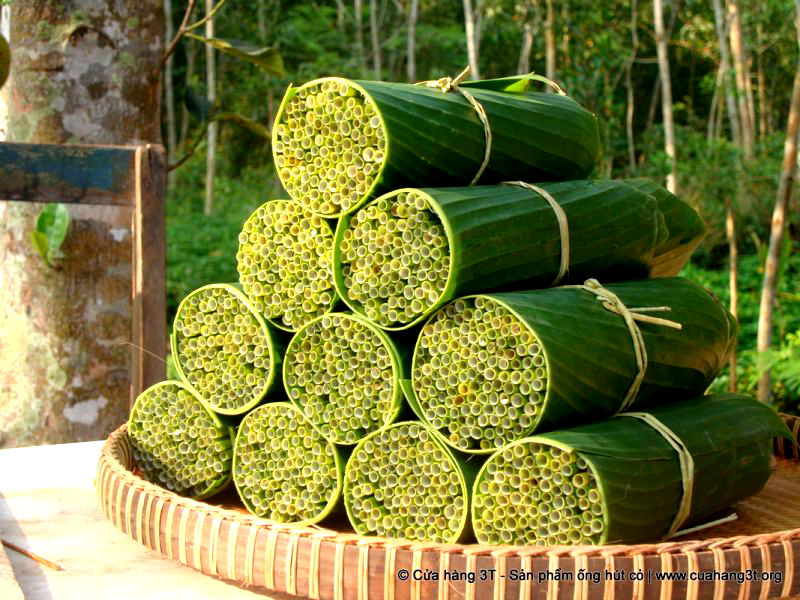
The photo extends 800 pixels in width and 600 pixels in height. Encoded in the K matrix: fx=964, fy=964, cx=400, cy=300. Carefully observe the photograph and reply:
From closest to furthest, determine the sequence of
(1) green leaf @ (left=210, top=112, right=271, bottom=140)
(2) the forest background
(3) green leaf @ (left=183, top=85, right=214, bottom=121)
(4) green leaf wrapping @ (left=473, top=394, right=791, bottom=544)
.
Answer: (4) green leaf wrapping @ (left=473, top=394, right=791, bottom=544) → (1) green leaf @ (left=210, top=112, right=271, bottom=140) → (3) green leaf @ (left=183, top=85, right=214, bottom=121) → (2) the forest background

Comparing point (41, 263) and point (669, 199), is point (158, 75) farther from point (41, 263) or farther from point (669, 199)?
point (669, 199)

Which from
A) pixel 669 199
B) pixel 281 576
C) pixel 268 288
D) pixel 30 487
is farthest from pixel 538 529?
pixel 30 487

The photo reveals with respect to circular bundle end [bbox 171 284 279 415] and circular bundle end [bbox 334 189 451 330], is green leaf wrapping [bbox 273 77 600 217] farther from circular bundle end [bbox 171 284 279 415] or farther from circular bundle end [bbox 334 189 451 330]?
circular bundle end [bbox 171 284 279 415]

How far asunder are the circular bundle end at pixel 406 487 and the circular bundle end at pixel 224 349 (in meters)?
0.19

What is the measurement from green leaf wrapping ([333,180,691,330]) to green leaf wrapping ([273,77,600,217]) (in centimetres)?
5

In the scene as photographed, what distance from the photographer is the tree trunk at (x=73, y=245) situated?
231 cm

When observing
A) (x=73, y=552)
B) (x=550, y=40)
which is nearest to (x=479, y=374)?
(x=73, y=552)

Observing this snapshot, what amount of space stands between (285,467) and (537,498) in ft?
1.18

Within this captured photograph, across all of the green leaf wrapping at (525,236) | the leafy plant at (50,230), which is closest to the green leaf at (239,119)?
the leafy plant at (50,230)

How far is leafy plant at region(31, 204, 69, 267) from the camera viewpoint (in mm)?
2236

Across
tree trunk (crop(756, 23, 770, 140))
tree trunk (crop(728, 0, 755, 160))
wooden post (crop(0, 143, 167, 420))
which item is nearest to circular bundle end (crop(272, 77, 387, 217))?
wooden post (crop(0, 143, 167, 420))

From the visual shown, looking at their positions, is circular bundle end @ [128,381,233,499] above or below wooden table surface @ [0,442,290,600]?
above

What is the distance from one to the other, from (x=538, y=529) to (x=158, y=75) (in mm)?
1785

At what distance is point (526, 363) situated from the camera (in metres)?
1.09
